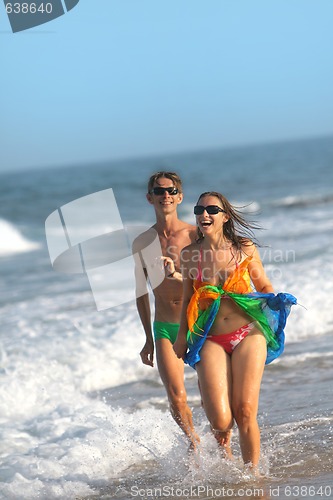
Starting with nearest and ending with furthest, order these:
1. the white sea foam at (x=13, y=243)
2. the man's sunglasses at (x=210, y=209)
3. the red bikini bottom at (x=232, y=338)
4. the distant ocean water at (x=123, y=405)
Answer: the red bikini bottom at (x=232, y=338) → the man's sunglasses at (x=210, y=209) → the distant ocean water at (x=123, y=405) → the white sea foam at (x=13, y=243)

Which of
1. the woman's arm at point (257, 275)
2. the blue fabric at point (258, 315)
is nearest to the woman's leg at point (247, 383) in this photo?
the blue fabric at point (258, 315)

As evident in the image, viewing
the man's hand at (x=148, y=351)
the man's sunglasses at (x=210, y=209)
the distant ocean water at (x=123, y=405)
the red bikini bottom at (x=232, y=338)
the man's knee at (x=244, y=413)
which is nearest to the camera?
the man's knee at (x=244, y=413)

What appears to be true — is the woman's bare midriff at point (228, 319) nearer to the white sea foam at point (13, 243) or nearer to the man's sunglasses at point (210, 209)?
the man's sunglasses at point (210, 209)

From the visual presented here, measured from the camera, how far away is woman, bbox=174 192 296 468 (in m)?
4.89

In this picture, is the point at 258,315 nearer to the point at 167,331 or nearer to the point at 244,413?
the point at 244,413

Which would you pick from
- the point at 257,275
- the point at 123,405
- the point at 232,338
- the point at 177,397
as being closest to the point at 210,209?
the point at 257,275

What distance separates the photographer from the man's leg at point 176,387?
559 cm

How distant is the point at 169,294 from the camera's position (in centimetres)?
577

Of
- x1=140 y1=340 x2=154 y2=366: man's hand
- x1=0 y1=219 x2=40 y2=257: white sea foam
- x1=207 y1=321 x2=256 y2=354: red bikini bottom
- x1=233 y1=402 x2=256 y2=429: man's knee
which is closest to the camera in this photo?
x1=233 y1=402 x2=256 y2=429: man's knee

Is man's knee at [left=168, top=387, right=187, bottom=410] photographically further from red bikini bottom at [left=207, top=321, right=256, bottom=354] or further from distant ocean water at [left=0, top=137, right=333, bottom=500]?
red bikini bottom at [left=207, top=321, right=256, bottom=354]

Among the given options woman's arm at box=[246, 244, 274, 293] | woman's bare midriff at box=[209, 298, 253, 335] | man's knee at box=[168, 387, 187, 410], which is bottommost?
man's knee at box=[168, 387, 187, 410]

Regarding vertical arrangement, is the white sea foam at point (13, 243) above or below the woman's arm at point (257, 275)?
below

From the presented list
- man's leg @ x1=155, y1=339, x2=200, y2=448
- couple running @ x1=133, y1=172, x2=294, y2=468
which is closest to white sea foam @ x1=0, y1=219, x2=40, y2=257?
man's leg @ x1=155, y1=339, x2=200, y2=448

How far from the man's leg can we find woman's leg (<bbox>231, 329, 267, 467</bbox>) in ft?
2.32
